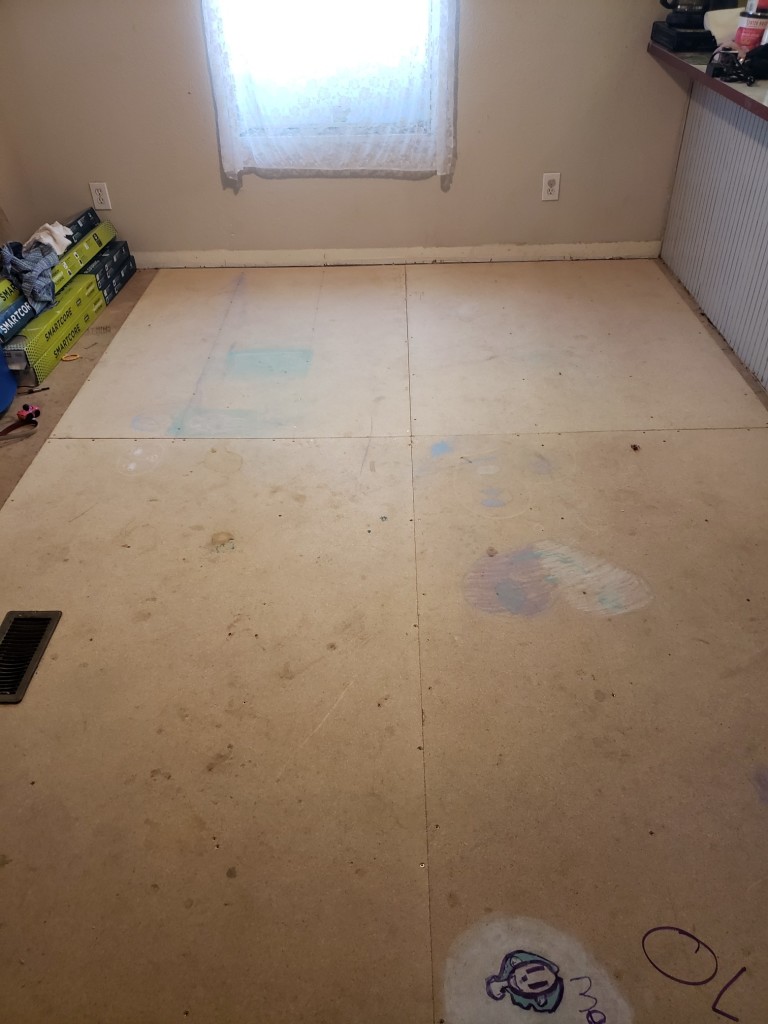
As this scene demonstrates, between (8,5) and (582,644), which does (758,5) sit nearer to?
(582,644)

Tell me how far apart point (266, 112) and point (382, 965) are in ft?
9.50

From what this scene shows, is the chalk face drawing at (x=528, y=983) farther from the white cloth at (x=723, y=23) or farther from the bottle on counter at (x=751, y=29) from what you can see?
the white cloth at (x=723, y=23)

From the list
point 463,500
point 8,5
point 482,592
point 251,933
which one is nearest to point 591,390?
point 463,500

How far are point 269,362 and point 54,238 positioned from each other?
0.99 meters

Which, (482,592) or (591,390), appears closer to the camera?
(482,592)

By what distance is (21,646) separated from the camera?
1.66 metres

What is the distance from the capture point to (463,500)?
2014mm

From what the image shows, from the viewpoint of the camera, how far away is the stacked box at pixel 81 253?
2.77 meters

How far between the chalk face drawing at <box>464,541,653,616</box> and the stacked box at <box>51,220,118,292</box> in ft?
6.51

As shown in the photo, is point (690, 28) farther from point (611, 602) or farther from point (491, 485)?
point (611, 602)

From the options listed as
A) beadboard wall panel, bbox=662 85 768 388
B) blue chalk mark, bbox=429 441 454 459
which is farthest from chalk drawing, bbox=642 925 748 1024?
beadboard wall panel, bbox=662 85 768 388

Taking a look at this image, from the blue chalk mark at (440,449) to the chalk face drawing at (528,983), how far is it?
133 centimetres

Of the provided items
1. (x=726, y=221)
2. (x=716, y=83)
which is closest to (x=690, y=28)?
(x=716, y=83)

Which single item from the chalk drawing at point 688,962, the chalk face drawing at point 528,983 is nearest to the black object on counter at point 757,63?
the chalk drawing at point 688,962
